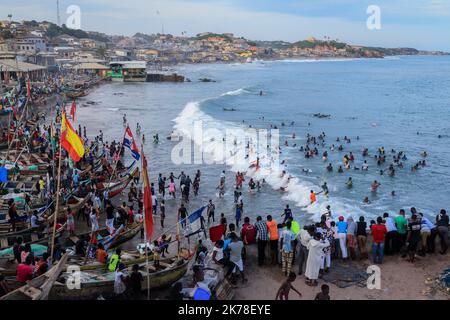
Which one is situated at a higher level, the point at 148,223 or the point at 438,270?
the point at 148,223

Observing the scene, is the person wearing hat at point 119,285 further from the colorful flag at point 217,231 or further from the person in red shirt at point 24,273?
the colorful flag at point 217,231

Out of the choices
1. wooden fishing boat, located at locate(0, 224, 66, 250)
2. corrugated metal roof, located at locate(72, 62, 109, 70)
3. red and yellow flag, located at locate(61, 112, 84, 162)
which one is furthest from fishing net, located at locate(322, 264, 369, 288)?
corrugated metal roof, located at locate(72, 62, 109, 70)

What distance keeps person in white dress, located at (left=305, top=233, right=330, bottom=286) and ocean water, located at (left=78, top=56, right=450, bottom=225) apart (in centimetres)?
1059

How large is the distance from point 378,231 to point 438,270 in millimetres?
1812

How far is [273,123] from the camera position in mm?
50062

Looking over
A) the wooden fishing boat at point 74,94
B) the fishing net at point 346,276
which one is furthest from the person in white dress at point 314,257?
the wooden fishing boat at point 74,94

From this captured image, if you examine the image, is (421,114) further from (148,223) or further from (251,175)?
(148,223)

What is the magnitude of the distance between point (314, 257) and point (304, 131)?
36834 millimetres

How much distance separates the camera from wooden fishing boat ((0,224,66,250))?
13.1 m

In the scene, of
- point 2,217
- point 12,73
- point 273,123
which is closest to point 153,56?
point 12,73

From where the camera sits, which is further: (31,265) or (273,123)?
(273,123)

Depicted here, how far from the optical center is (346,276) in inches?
417

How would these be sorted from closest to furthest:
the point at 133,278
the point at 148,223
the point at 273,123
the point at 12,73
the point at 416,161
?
1. the point at 133,278
2. the point at 148,223
3. the point at 416,161
4. the point at 273,123
5. the point at 12,73

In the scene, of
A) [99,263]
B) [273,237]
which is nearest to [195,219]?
[273,237]
